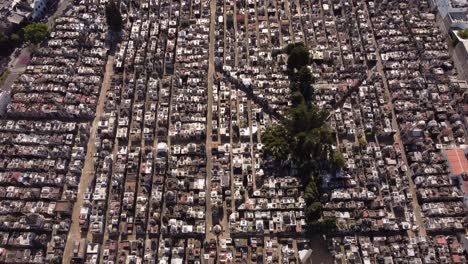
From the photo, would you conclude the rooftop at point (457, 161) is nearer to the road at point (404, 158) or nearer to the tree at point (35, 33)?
the road at point (404, 158)

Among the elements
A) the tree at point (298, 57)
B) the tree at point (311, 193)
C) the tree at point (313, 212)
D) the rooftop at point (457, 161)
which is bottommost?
the tree at point (313, 212)

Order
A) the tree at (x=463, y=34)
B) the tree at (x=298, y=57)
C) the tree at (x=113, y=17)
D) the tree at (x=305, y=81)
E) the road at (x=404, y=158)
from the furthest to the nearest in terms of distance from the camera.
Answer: the tree at (x=113, y=17), the tree at (x=463, y=34), the tree at (x=298, y=57), the tree at (x=305, y=81), the road at (x=404, y=158)

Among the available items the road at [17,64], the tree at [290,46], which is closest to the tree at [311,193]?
the tree at [290,46]

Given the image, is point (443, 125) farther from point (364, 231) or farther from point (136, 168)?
point (136, 168)

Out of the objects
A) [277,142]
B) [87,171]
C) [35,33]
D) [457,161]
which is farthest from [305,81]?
[35,33]

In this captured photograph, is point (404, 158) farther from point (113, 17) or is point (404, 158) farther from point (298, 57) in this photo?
point (113, 17)

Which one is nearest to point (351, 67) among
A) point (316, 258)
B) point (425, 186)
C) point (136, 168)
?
point (425, 186)
